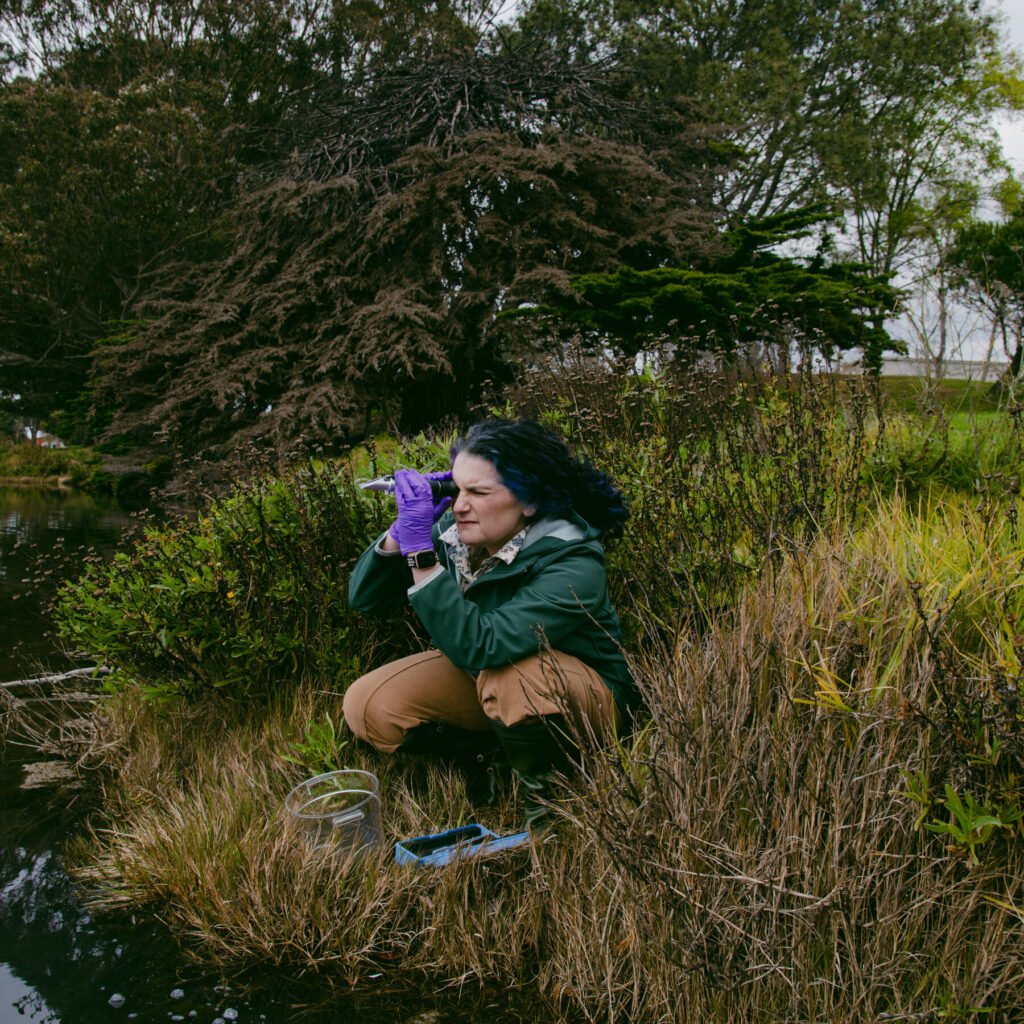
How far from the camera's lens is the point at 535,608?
2510 mm

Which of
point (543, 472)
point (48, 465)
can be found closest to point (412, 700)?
point (543, 472)

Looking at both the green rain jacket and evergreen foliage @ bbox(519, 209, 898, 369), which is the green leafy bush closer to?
the green rain jacket

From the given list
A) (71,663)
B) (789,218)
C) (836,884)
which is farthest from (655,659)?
(789,218)

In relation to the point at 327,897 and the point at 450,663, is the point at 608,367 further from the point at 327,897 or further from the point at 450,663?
the point at 327,897

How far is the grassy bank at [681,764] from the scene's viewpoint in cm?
178

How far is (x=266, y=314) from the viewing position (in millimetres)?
12883

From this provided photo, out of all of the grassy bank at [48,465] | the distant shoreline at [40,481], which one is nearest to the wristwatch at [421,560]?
the grassy bank at [48,465]

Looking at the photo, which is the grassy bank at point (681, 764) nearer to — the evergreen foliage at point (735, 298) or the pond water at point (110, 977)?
the pond water at point (110, 977)

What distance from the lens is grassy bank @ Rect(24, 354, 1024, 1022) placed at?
5.83 feet

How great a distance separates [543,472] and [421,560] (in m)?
0.50

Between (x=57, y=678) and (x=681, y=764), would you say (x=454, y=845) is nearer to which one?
(x=681, y=764)

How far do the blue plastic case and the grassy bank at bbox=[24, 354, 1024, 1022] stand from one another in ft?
0.18

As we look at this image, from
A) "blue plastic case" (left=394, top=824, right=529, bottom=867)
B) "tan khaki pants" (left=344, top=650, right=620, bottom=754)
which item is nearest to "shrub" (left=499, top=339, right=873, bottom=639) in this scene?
"tan khaki pants" (left=344, top=650, right=620, bottom=754)

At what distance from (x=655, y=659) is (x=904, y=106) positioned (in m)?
24.1
